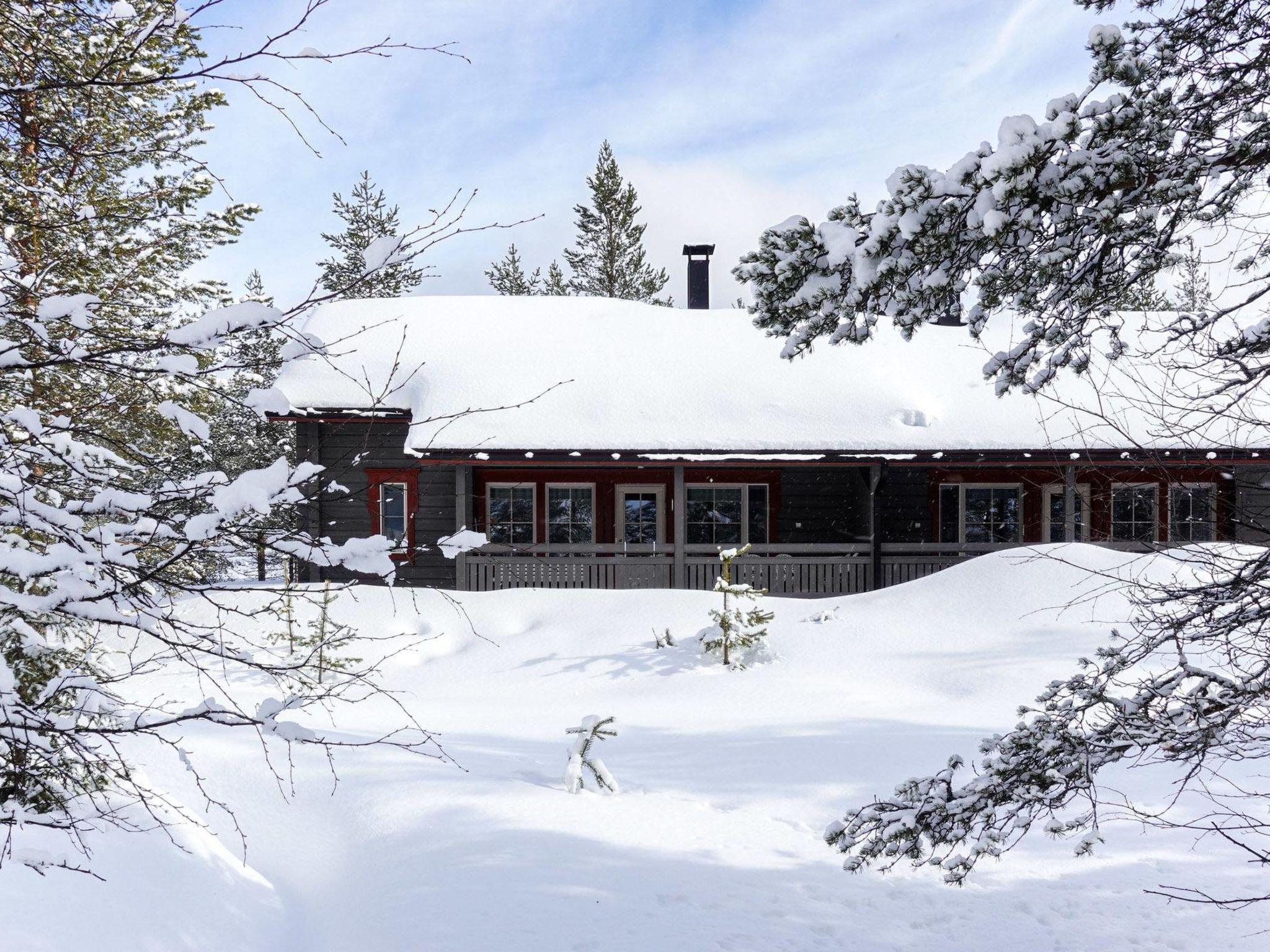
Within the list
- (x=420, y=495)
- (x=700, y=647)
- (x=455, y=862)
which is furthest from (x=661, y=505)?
(x=455, y=862)

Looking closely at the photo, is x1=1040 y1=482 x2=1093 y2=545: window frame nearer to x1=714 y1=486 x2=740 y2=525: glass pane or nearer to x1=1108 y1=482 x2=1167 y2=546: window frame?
x1=1108 y1=482 x2=1167 y2=546: window frame

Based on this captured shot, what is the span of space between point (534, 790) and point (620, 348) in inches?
523

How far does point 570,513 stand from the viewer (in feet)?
58.7

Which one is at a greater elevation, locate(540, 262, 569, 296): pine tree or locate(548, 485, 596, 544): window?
locate(540, 262, 569, 296): pine tree

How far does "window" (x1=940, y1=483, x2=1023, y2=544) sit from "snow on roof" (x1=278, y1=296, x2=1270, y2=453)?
1.99 meters

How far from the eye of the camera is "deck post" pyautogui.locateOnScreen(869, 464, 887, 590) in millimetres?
15227

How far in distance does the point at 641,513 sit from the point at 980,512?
24.7ft

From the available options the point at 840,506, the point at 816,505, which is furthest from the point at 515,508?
the point at 840,506

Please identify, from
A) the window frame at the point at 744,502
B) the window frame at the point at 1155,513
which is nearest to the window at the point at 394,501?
the window frame at the point at 744,502

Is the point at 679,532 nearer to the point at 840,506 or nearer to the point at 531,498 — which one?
the point at 531,498

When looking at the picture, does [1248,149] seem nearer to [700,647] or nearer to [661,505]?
[700,647]

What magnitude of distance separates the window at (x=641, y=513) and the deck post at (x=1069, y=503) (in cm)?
790

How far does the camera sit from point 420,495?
1727cm

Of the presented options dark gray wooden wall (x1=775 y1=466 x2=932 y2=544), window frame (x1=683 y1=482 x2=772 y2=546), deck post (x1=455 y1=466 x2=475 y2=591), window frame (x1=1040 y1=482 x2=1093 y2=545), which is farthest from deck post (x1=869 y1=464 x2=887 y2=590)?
deck post (x1=455 y1=466 x2=475 y2=591)
